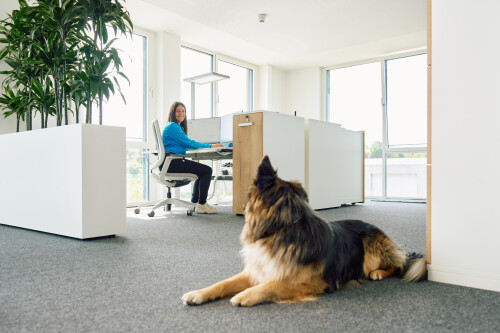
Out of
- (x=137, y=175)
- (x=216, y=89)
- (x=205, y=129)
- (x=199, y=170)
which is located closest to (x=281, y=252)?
(x=199, y=170)

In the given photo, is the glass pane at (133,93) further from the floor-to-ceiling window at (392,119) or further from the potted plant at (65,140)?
the floor-to-ceiling window at (392,119)

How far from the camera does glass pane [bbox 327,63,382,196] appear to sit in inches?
307

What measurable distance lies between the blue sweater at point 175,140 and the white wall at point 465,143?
10.5ft

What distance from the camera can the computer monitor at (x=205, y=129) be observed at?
5633 millimetres

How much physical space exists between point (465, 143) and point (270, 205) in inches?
38.0

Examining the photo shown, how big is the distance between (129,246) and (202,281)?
1079 millimetres

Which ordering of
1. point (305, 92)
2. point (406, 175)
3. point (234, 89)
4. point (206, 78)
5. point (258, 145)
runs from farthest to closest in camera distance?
point (305, 92) < point (234, 89) < point (406, 175) < point (206, 78) < point (258, 145)

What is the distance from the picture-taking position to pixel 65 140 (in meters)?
2.82

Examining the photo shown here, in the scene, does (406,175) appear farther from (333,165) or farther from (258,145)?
(258,145)

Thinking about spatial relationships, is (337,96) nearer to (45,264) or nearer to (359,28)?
(359,28)

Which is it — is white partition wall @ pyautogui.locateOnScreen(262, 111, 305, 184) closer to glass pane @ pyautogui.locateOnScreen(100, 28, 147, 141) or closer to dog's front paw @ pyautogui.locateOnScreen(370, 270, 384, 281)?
dog's front paw @ pyautogui.locateOnScreen(370, 270, 384, 281)

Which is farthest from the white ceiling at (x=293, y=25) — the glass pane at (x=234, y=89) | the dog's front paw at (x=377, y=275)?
the dog's front paw at (x=377, y=275)

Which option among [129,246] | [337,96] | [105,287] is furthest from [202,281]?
[337,96]

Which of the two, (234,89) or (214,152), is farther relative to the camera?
(234,89)
